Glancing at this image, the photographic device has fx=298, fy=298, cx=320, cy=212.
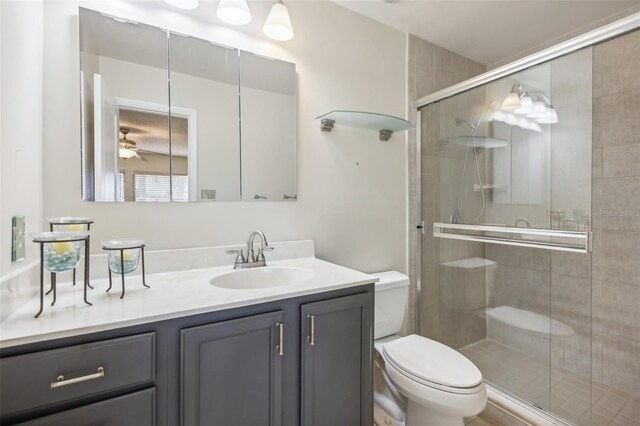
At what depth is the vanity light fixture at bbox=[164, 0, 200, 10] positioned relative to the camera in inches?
53.4

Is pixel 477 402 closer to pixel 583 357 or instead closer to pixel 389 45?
pixel 583 357

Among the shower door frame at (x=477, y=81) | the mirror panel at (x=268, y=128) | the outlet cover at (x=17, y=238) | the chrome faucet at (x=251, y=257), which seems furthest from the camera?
the mirror panel at (x=268, y=128)

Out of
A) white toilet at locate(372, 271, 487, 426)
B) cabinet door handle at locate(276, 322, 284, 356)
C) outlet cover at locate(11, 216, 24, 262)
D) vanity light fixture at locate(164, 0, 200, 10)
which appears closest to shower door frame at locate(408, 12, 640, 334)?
white toilet at locate(372, 271, 487, 426)

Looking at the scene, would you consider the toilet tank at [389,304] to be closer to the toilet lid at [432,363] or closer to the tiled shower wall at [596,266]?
the toilet lid at [432,363]

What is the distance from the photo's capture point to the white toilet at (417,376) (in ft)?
4.07

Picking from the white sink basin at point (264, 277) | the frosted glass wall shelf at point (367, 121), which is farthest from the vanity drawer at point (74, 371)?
the frosted glass wall shelf at point (367, 121)

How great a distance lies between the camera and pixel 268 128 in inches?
64.4

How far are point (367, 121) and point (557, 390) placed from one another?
2.05 metres

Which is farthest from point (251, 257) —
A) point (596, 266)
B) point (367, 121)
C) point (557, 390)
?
point (596, 266)

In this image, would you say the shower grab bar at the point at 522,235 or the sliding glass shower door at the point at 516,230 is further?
the sliding glass shower door at the point at 516,230

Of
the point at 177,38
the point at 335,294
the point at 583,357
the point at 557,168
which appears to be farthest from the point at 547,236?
the point at 177,38

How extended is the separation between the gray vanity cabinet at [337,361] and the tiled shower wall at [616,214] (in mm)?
1833

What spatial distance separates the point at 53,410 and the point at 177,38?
147 centimetres

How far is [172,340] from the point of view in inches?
34.9
